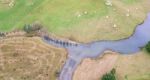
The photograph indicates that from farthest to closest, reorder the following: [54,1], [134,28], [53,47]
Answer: [54,1], [134,28], [53,47]

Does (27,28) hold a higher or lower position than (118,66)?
higher

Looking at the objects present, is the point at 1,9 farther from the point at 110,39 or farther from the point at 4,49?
the point at 110,39

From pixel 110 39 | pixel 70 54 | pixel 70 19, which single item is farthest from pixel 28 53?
pixel 110 39

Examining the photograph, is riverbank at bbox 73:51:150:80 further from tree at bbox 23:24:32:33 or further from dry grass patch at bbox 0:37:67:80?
tree at bbox 23:24:32:33

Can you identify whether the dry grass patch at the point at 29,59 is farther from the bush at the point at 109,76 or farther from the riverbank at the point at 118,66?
the bush at the point at 109,76

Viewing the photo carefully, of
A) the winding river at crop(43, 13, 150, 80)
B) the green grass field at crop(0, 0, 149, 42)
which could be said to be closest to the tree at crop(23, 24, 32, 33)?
the green grass field at crop(0, 0, 149, 42)

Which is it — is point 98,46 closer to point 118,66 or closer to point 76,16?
point 118,66

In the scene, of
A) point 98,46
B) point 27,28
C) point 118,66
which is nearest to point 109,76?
point 118,66
